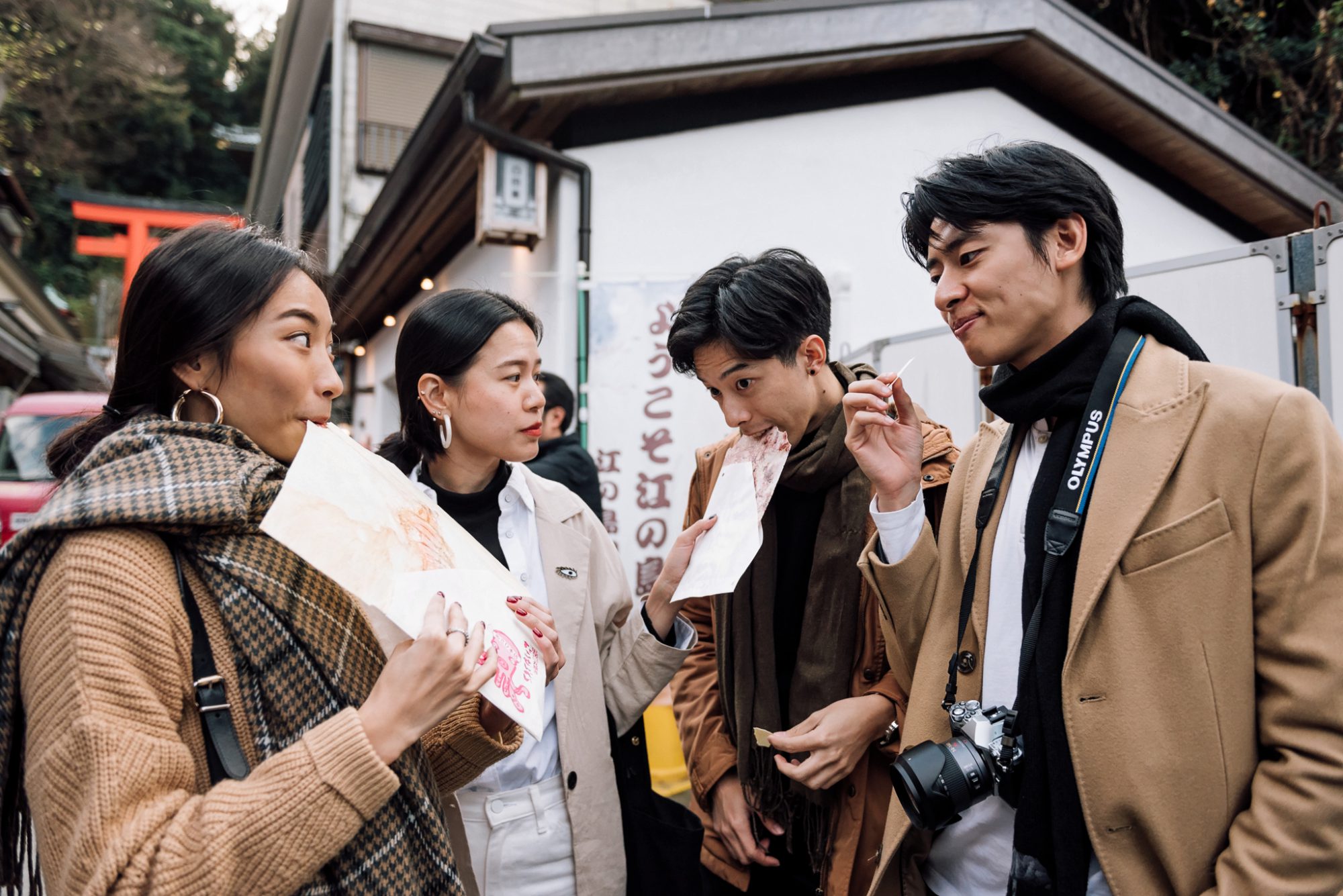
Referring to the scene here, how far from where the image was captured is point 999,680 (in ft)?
5.26

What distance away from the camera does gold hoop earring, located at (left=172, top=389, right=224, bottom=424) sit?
145 cm

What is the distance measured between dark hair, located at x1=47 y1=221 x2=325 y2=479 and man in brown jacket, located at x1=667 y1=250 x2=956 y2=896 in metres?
1.07

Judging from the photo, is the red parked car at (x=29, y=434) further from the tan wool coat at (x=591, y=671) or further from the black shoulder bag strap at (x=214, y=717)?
the black shoulder bag strap at (x=214, y=717)

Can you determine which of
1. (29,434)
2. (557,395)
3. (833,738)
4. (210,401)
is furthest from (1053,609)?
(29,434)

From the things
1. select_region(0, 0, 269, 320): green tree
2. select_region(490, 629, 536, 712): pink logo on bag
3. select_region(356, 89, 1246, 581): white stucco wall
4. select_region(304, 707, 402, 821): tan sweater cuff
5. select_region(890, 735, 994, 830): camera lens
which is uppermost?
select_region(0, 0, 269, 320): green tree

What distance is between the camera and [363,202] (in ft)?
40.0

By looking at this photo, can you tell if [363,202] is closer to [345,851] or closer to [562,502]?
[562,502]

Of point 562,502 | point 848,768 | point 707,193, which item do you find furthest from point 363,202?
point 848,768

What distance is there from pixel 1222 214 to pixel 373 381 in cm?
1011

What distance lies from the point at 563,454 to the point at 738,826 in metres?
2.41

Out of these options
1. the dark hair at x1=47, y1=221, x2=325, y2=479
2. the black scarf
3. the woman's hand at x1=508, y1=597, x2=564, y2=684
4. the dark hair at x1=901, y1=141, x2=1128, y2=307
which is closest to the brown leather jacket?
the black scarf

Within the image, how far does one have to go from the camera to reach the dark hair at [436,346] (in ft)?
7.42

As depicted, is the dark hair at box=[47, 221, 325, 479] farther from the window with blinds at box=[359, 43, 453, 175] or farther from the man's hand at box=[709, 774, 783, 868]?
the window with blinds at box=[359, 43, 453, 175]

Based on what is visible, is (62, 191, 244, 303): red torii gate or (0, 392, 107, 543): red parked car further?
(62, 191, 244, 303): red torii gate
